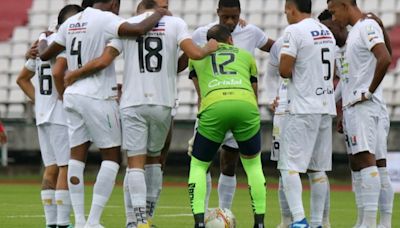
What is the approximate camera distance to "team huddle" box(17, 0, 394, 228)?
11.1 meters

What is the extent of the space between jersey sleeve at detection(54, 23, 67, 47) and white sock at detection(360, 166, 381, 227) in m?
3.35

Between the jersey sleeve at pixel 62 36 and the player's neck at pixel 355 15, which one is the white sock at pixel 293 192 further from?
the jersey sleeve at pixel 62 36

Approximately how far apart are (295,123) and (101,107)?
193 cm

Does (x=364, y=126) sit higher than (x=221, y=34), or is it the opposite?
(x=221, y=34)

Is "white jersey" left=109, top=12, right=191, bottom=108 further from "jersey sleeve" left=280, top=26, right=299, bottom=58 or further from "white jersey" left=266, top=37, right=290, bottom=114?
"white jersey" left=266, top=37, right=290, bottom=114

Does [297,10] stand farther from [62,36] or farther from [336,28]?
[62,36]

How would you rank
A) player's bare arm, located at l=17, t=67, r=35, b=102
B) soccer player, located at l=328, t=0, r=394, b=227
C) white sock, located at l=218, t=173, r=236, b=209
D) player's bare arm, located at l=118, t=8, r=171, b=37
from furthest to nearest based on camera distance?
white sock, located at l=218, t=173, r=236, b=209, player's bare arm, located at l=17, t=67, r=35, b=102, soccer player, located at l=328, t=0, r=394, b=227, player's bare arm, located at l=118, t=8, r=171, b=37

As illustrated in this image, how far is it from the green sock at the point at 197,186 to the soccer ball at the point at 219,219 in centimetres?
29

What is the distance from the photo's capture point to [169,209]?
630 inches

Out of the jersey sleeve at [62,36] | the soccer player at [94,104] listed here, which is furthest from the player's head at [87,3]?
the jersey sleeve at [62,36]

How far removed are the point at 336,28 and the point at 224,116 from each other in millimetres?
2278

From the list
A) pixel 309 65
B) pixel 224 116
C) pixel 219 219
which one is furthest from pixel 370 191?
pixel 224 116

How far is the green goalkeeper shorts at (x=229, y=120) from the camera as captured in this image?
35.9 ft

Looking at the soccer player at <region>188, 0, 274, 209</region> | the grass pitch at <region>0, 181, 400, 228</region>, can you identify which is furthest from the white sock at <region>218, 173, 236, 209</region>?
the grass pitch at <region>0, 181, 400, 228</region>
